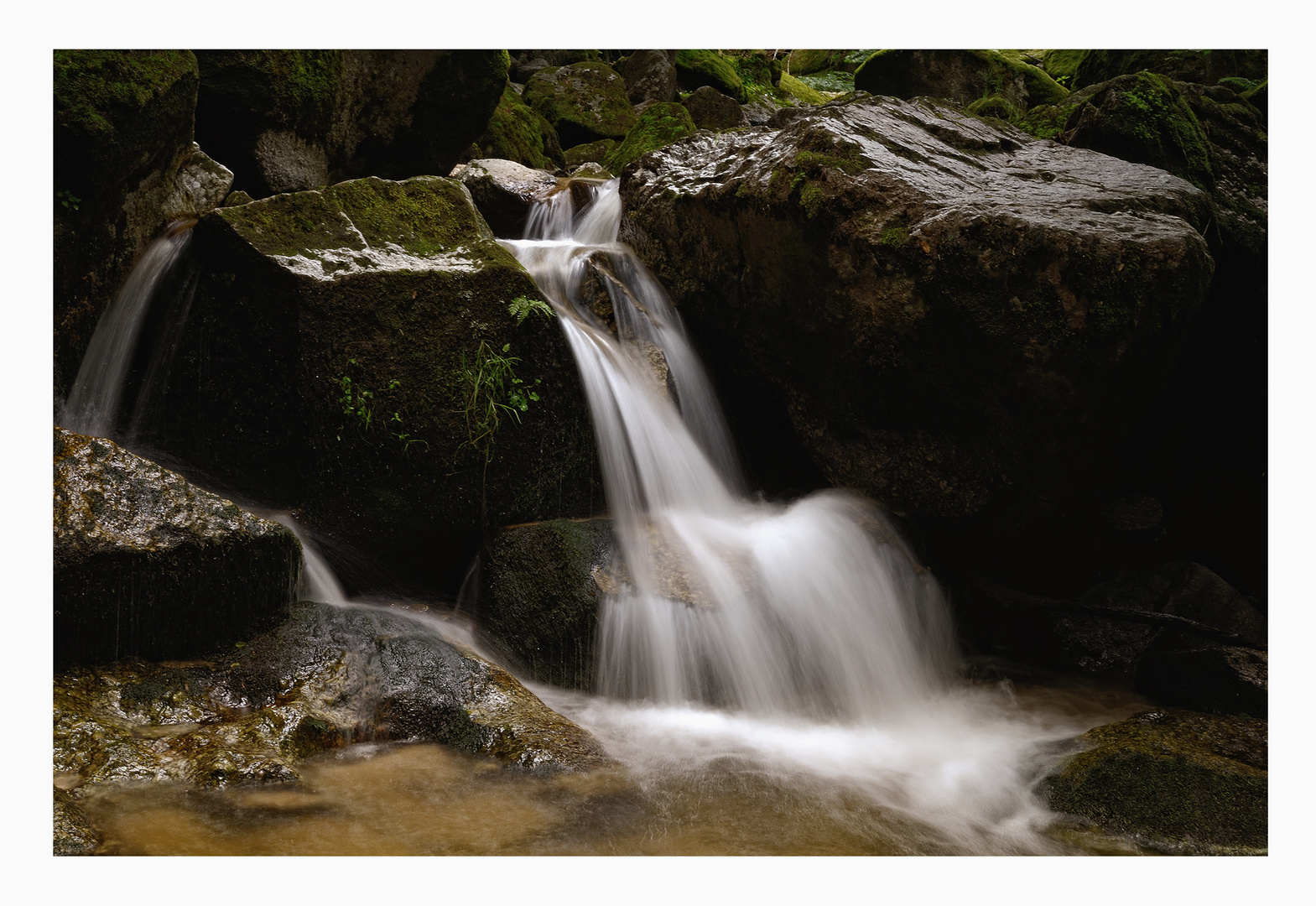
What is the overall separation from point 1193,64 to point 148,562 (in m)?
10.2

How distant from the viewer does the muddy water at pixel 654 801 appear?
7.95ft

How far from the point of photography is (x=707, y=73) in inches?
596

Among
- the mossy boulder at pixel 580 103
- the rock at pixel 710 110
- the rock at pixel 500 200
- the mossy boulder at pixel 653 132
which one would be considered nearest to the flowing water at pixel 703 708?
the rock at pixel 500 200

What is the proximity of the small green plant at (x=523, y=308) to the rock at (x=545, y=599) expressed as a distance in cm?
114

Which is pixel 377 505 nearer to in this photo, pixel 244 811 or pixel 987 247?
pixel 244 811

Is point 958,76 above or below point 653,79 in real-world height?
below

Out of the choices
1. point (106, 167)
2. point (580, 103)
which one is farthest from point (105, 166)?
point (580, 103)

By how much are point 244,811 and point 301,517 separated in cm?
198

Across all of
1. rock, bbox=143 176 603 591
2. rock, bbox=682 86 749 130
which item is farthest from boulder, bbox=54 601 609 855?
rock, bbox=682 86 749 130

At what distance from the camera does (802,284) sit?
482cm

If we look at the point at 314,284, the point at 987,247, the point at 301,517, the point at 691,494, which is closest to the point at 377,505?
the point at 301,517

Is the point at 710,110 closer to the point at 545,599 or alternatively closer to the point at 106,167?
the point at 106,167

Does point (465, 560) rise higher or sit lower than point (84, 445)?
lower

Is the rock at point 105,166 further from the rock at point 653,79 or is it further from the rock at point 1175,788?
the rock at point 653,79
